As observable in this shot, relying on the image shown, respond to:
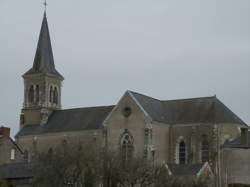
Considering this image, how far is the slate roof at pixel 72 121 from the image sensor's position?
2985 inches

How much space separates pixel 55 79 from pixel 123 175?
35161 mm

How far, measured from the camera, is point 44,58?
82875mm

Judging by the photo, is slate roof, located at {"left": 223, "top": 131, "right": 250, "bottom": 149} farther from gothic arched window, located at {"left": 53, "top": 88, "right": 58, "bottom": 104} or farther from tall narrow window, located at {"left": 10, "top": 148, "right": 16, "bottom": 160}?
gothic arched window, located at {"left": 53, "top": 88, "right": 58, "bottom": 104}

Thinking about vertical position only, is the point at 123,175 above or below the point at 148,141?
below

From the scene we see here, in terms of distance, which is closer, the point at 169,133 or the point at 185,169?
the point at 185,169

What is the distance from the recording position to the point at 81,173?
167 ft

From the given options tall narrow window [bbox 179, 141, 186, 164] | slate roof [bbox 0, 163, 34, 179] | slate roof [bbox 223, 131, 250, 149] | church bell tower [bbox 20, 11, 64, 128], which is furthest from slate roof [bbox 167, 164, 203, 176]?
church bell tower [bbox 20, 11, 64, 128]

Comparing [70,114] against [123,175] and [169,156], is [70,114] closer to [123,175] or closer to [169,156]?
[169,156]

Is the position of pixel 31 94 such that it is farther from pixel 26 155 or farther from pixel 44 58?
pixel 26 155

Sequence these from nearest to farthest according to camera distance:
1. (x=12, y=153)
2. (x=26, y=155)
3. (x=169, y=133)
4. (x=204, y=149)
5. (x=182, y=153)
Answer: (x=204, y=149) → (x=182, y=153) → (x=169, y=133) → (x=12, y=153) → (x=26, y=155)

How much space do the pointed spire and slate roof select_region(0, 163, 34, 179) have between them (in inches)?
735

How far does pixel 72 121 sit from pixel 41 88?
21.1ft

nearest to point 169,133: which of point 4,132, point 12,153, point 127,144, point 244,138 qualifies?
point 127,144

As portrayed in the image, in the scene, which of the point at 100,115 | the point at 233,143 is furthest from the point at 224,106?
the point at 100,115
